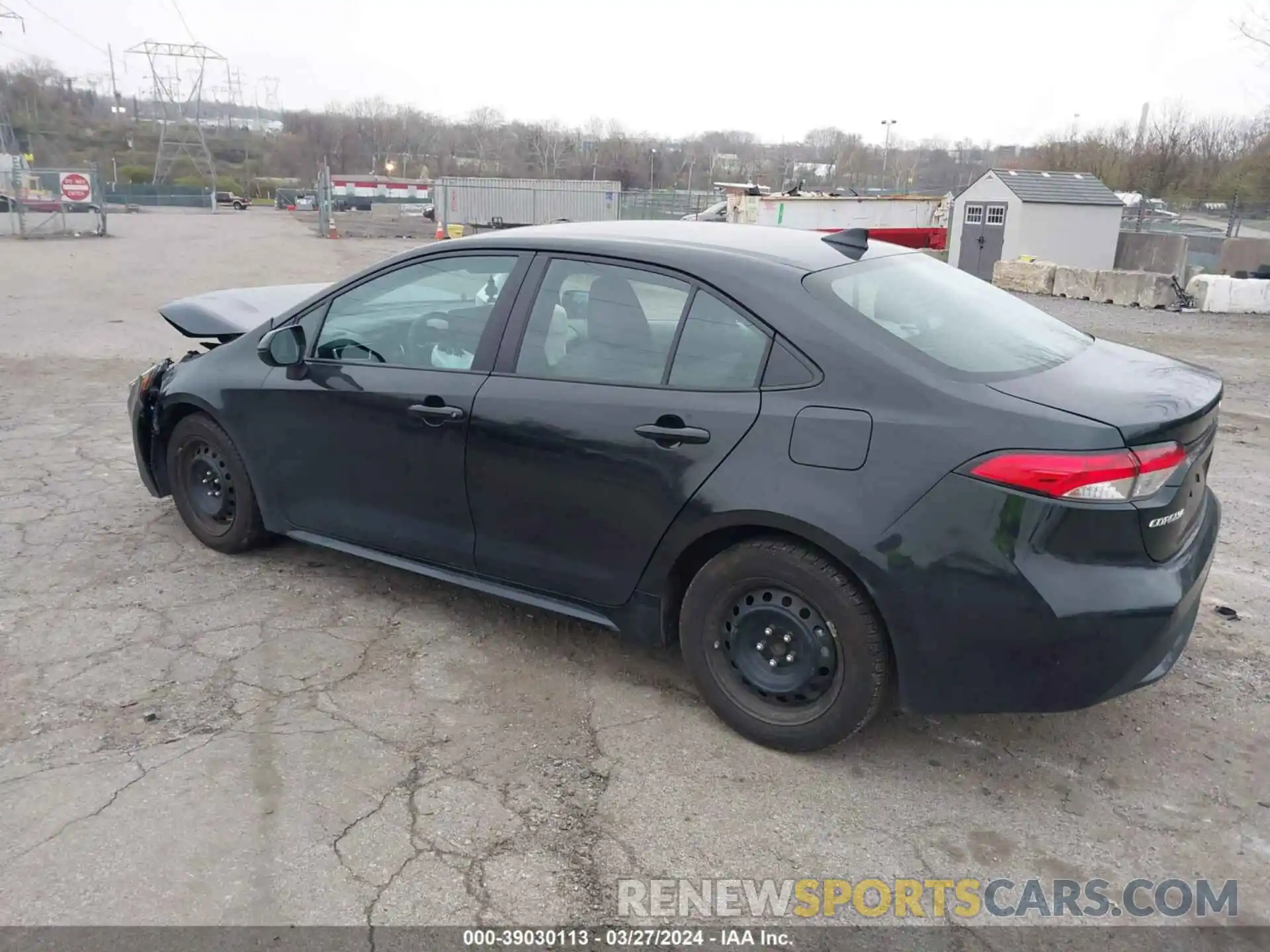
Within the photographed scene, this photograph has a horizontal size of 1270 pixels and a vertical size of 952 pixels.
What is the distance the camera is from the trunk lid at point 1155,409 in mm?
2732

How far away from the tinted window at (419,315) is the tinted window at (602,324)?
263 mm

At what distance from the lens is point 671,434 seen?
3164mm

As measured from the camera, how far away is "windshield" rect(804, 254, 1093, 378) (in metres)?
3.06

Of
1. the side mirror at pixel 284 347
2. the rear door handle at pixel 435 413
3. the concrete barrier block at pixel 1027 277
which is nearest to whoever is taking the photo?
the rear door handle at pixel 435 413

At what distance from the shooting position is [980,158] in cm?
7888

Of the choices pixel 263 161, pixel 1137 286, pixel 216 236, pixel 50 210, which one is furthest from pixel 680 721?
pixel 263 161

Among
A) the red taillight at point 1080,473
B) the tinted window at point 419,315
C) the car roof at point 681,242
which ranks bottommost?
the red taillight at point 1080,473

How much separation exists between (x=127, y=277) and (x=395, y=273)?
1738 centimetres

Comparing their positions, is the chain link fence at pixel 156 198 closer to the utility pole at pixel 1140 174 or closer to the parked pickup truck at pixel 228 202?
the parked pickup truck at pixel 228 202

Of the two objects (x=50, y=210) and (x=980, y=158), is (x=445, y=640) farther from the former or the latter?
(x=980, y=158)

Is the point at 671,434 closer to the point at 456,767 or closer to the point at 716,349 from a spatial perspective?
the point at 716,349

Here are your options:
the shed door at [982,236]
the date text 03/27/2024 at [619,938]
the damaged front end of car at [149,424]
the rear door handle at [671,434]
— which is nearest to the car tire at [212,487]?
the damaged front end of car at [149,424]

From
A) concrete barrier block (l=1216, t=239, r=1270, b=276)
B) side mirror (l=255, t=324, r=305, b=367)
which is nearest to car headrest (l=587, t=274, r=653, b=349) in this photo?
side mirror (l=255, t=324, r=305, b=367)

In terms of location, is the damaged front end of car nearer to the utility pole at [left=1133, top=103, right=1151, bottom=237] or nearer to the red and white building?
the utility pole at [left=1133, top=103, right=1151, bottom=237]
